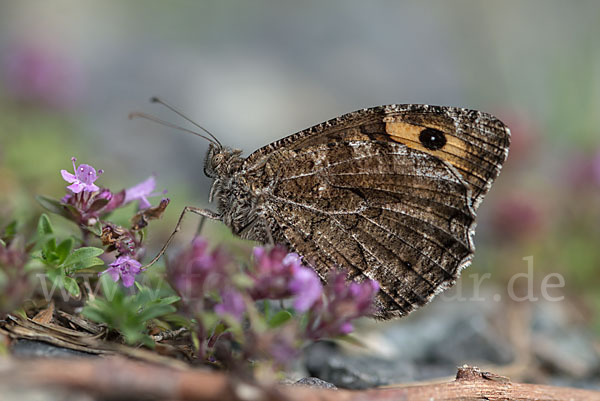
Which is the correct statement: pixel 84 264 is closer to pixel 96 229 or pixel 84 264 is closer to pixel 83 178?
pixel 96 229

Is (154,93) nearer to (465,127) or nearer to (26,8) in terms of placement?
(26,8)

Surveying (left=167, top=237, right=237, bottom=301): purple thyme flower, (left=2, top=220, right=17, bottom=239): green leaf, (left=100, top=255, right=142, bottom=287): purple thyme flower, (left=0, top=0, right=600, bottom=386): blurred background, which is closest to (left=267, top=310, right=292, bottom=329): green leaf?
(left=167, top=237, right=237, bottom=301): purple thyme flower

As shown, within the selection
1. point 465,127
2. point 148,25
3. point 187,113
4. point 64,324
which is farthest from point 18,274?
point 148,25

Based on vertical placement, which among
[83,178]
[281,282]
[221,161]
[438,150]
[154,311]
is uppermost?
[438,150]

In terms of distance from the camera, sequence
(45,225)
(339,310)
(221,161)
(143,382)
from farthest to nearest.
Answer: (221,161), (45,225), (339,310), (143,382)

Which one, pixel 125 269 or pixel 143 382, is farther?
pixel 125 269

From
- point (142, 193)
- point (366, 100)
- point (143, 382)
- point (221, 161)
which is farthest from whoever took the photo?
point (366, 100)

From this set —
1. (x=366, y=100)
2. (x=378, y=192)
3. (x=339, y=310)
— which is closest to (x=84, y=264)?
(x=339, y=310)
